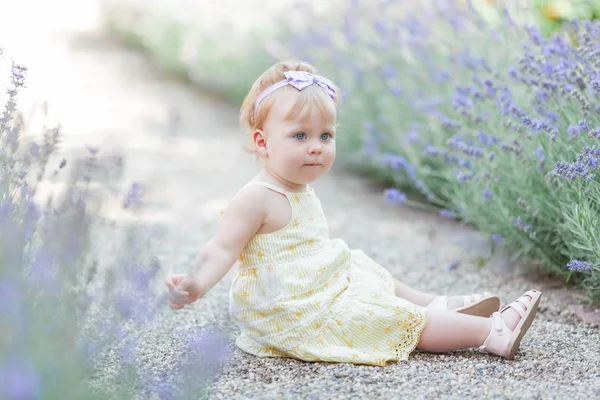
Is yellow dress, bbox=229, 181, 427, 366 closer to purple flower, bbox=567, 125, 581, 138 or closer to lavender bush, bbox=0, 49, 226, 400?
lavender bush, bbox=0, 49, 226, 400

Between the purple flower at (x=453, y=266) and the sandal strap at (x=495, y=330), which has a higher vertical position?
the sandal strap at (x=495, y=330)

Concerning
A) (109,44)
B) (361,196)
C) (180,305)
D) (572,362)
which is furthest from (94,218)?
(109,44)

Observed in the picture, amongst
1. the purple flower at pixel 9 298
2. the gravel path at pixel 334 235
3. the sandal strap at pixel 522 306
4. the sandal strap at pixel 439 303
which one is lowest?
the gravel path at pixel 334 235

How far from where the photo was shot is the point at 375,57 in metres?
5.48

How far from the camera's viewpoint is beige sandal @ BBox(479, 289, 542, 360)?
2.47m

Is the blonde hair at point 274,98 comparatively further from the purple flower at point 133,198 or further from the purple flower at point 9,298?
the purple flower at point 9,298

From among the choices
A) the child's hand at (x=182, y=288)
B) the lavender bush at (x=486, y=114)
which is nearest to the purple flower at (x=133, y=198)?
the child's hand at (x=182, y=288)

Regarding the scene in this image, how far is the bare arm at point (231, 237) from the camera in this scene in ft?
7.68

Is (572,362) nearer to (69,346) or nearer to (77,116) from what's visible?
(69,346)

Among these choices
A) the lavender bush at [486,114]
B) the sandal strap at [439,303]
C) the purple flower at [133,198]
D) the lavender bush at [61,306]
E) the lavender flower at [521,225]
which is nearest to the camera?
the lavender bush at [61,306]

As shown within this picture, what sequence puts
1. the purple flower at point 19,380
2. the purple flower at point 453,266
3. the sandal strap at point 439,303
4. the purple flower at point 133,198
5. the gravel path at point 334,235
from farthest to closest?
the purple flower at point 453,266 → the sandal strap at point 439,303 → the gravel path at point 334,235 → the purple flower at point 133,198 → the purple flower at point 19,380

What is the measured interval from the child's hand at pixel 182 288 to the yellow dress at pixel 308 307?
272 mm

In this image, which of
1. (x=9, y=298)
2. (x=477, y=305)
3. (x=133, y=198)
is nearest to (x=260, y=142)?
(x=133, y=198)

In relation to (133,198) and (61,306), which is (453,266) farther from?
(61,306)
